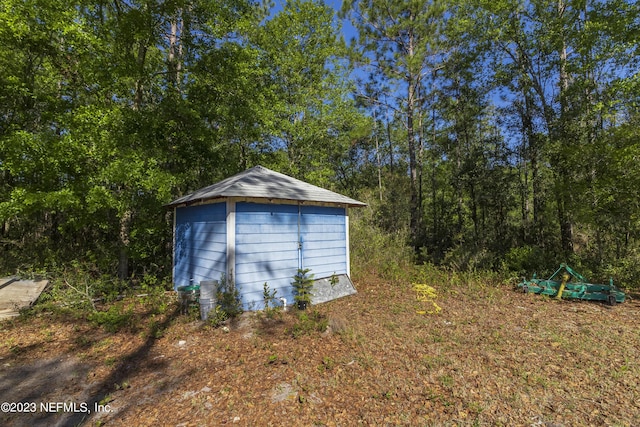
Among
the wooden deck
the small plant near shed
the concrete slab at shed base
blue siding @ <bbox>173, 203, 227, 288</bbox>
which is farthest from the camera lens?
the concrete slab at shed base

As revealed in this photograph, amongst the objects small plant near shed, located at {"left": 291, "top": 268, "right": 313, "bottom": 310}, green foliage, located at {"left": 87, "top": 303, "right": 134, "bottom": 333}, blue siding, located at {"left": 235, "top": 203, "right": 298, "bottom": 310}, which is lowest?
green foliage, located at {"left": 87, "top": 303, "right": 134, "bottom": 333}

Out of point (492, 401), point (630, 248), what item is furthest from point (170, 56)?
point (630, 248)

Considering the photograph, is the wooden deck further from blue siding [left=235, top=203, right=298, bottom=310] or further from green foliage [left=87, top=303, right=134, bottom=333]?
blue siding [left=235, top=203, right=298, bottom=310]

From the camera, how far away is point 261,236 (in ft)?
18.7

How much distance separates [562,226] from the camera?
31.8 ft

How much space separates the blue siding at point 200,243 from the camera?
554 centimetres

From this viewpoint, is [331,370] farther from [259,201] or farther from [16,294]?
[16,294]

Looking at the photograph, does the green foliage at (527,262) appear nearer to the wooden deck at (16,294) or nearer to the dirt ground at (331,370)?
the dirt ground at (331,370)

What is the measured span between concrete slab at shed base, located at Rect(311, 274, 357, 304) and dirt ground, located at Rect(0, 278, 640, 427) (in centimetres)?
77

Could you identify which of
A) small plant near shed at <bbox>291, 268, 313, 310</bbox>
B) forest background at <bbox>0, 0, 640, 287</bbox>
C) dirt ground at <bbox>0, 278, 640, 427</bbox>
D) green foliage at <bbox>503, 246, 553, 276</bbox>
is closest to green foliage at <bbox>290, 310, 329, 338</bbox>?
dirt ground at <bbox>0, 278, 640, 427</bbox>

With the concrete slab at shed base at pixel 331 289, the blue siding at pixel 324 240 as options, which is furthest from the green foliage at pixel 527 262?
the blue siding at pixel 324 240

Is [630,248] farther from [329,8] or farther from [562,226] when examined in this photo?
[329,8]

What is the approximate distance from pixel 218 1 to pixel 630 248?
1333 cm

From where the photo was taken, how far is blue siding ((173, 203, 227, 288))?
554 centimetres
